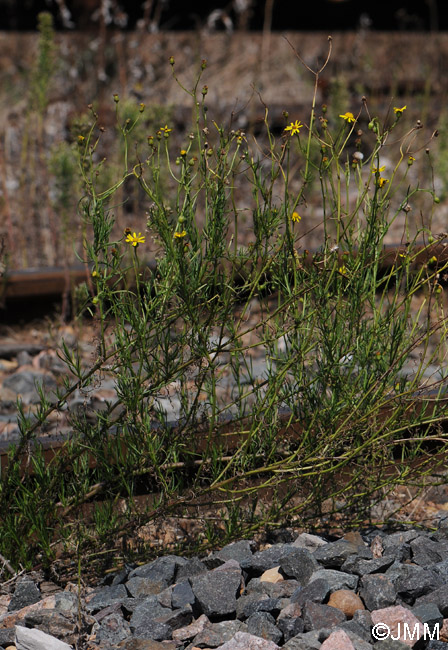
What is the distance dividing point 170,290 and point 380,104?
7.78m

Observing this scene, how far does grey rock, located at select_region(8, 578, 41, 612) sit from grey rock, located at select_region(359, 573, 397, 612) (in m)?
0.96

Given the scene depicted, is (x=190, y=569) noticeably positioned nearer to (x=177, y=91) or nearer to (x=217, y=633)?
(x=217, y=633)

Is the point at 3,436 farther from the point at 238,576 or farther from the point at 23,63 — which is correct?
the point at 23,63

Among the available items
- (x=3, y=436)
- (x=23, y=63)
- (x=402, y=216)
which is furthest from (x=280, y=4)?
(x=3, y=436)

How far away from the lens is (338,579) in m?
2.28

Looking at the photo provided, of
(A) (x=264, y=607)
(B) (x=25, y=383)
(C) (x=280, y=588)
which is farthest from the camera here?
(B) (x=25, y=383)

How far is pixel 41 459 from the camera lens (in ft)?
8.16

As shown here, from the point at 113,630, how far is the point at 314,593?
55 centimetres

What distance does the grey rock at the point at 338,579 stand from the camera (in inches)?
88.7

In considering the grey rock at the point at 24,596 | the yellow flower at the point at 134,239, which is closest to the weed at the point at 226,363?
the yellow flower at the point at 134,239

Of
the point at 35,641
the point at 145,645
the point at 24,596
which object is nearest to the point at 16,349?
the point at 24,596

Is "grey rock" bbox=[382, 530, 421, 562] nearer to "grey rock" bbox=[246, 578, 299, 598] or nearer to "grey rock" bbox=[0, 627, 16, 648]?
"grey rock" bbox=[246, 578, 299, 598]

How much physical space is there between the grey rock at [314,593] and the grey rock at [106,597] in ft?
1.68

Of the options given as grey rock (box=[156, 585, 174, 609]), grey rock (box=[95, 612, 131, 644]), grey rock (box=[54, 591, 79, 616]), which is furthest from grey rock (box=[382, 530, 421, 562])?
grey rock (box=[54, 591, 79, 616])
